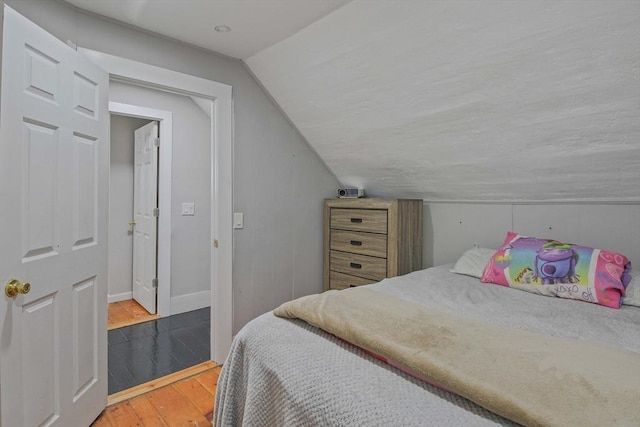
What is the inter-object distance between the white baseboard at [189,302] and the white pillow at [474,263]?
2.70 m

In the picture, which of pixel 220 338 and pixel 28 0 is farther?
pixel 220 338

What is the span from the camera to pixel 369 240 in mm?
2684

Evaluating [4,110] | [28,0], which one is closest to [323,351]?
[4,110]

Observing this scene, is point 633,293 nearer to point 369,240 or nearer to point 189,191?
point 369,240

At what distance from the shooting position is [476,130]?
1.94m

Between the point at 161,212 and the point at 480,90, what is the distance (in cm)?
301

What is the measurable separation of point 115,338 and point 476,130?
3.25 m

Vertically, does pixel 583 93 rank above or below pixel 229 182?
above

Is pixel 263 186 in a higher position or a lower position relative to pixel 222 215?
higher

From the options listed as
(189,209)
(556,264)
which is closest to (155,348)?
(189,209)

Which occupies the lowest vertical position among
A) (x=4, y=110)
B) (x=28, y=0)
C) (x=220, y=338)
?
(x=220, y=338)

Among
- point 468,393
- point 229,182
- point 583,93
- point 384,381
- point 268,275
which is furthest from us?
point 268,275

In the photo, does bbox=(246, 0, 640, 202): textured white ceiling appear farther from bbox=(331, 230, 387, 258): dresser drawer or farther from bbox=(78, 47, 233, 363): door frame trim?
bbox=(331, 230, 387, 258): dresser drawer

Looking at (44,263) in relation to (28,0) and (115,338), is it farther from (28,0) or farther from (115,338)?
(115,338)
